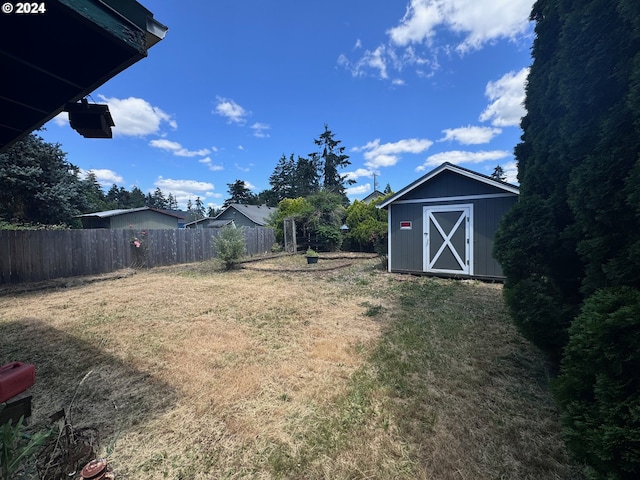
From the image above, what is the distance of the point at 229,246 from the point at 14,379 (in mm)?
7990

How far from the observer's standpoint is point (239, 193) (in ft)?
140

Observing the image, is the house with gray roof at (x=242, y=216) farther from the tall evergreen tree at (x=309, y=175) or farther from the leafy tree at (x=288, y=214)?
the leafy tree at (x=288, y=214)

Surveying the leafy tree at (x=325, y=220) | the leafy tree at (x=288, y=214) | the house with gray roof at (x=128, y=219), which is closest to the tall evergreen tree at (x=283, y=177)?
the house with gray roof at (x=128, y=219)

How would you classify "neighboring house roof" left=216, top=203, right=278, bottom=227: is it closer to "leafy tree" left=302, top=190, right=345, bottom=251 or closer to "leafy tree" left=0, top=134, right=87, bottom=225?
"leafy tree" left=302, top=190, right=345, bottom=251

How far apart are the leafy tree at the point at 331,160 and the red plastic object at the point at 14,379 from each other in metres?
31.5

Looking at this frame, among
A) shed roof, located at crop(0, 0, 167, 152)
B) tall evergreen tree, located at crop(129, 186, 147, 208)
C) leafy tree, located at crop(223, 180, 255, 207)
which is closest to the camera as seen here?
shed roof, located at crop(0, 0, 167, 152)

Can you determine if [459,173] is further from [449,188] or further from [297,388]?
[297,388]

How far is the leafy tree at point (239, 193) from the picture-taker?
42469mm

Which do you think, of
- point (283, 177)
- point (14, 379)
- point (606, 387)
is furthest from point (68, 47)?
point (283, 177)

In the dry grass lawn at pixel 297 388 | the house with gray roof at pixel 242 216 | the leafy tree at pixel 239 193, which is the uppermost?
the leafy tree at pixel 239 193

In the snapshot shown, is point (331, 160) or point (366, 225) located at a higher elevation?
point (331, 160)

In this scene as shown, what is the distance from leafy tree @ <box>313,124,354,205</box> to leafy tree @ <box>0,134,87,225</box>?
2509cm

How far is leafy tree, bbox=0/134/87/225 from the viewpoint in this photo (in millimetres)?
8330

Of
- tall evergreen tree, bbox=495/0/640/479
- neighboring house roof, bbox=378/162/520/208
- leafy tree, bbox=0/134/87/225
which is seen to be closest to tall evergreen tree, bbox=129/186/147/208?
leafy tree, bbox=0/134/87/225
